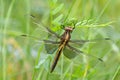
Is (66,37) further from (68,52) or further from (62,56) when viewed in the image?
(62,56)

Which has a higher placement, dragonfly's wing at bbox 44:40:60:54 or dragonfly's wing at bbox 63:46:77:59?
dragonfly's wing at bbox 44:40:60:54

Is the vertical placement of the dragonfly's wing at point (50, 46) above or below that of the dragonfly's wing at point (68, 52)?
above

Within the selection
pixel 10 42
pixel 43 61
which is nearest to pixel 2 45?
pixel 10 42

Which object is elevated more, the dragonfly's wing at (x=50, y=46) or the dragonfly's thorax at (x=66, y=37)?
the dragonfly's thorax at (x=66, y=37)

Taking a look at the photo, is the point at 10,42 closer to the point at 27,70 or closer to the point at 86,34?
the point at 27,70

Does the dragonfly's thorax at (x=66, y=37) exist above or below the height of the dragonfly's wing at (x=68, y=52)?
above

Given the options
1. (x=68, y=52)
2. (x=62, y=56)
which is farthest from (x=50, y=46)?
(x=62, y=56)

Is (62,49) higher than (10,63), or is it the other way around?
(62,49)

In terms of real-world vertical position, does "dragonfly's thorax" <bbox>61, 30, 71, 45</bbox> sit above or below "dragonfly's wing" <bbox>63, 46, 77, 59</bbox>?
above
